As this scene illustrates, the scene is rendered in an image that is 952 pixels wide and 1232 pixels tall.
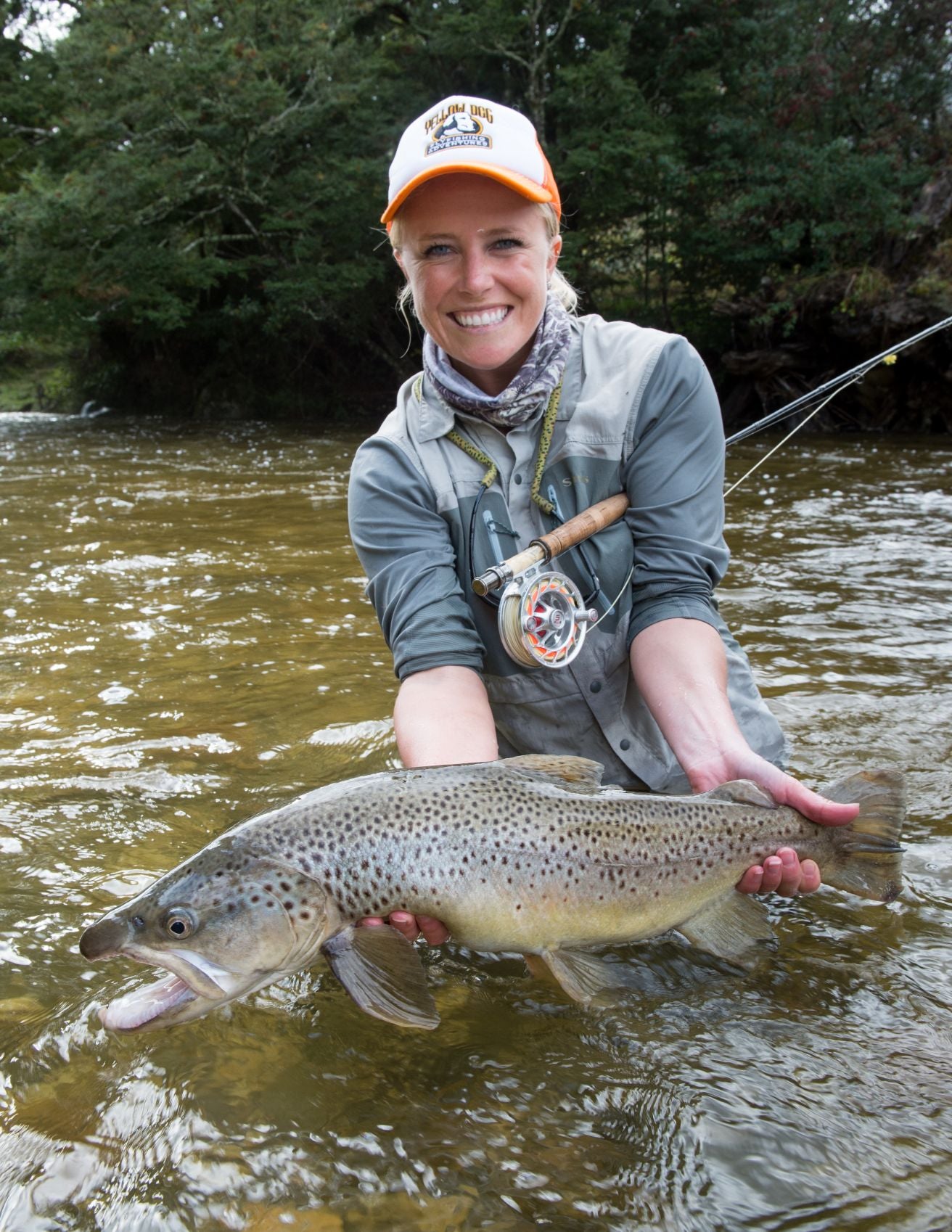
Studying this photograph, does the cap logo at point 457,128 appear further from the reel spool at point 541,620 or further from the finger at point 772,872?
the finger at point 772,872

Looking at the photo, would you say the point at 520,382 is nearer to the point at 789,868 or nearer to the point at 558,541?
the point at 558,541

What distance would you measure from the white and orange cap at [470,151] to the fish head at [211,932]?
5.93ft

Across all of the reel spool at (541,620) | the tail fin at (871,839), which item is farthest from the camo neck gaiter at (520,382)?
the tail fin at (871,839)

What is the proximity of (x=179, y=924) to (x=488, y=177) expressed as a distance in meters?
2.09

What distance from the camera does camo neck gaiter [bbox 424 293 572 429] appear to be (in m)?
3.20

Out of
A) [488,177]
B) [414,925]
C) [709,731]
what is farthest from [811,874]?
[488,177]

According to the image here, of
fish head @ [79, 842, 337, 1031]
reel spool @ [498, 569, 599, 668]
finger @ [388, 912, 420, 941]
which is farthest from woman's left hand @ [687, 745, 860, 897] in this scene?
fish head @ [79, 842, 337, 1031]

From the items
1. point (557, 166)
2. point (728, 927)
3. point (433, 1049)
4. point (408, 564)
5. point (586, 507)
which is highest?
point (557, 166)

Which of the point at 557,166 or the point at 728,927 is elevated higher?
the point at 557,166

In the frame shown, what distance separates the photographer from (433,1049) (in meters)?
2.56

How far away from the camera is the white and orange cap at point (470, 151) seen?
288cm

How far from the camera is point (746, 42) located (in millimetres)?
21766

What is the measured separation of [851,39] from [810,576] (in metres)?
16.0

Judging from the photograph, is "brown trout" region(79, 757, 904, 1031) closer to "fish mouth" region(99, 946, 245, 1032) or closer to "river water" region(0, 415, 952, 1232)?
"fish mouth" region(99, 946, 245, 1032)
